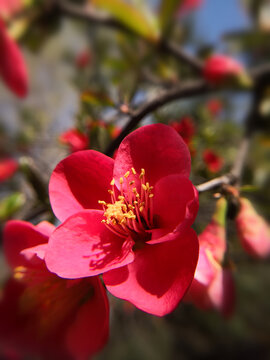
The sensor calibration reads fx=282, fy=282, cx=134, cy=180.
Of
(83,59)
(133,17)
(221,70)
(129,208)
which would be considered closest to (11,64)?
(133,17)

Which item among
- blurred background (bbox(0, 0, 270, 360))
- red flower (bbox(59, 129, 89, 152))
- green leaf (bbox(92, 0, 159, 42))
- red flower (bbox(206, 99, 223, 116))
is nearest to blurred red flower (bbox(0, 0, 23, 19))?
blurred background (bbox(0, 0, 270, 360))

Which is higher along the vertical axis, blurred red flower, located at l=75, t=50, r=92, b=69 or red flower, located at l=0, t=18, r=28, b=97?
red flower, located at l=0, t=18, r=28, b=97

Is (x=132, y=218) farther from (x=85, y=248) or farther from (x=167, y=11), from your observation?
(x=167, y=11)

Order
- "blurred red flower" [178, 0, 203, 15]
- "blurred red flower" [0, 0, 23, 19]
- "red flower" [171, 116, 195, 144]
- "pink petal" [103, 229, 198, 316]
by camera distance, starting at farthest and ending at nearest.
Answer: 1. "blurred red flower" [178, 0, 203, 15]
2. "blurred red flower" [0, 0, 23, 19]
3. "red flower" [171, 116, 195, 144]
4. "pink petal" [103, 229, 198, 316]

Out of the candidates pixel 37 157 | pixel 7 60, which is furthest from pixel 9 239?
pixel 7 60

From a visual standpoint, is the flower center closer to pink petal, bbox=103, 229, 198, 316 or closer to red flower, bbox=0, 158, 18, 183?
pink petal, bbox=103, 229, 198, 316

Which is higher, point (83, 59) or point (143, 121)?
point (143, 121)

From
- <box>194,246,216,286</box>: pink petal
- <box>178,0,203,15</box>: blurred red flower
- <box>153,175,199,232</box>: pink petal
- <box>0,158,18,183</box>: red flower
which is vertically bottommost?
<box>0,158,18,183</box>: red flower

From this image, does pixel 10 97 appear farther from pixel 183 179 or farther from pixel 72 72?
pixel 183 179
